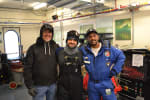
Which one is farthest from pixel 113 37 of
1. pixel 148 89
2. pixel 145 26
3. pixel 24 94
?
pixel 24 94

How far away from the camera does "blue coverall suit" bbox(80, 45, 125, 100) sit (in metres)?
1.89

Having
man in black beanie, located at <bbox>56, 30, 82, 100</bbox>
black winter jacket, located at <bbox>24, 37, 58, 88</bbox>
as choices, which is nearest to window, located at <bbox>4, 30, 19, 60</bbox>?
black winter jacket, located at <bbox>24, 37, 58, 88</bbox>

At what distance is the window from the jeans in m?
5.69

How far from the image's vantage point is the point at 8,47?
7.06m

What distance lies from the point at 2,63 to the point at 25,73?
3.15 m

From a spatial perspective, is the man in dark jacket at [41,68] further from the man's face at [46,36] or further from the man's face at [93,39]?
the man's face at [93,39]

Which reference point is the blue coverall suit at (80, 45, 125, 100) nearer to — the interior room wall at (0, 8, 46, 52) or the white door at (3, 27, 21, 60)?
the interior room wall at (0, 8, 46, 52)

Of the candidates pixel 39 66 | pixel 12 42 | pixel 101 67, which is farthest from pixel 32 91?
pixel 12 42

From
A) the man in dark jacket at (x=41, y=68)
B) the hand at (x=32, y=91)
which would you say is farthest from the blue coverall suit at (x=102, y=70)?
the hand at (x=32, y=91)

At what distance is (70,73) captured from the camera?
1838mm

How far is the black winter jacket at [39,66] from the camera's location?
1.80 m

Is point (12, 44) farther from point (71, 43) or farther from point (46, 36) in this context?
point (71, 43)

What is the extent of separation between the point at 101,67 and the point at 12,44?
21.1 feet

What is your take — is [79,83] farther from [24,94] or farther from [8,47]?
[8,47]
